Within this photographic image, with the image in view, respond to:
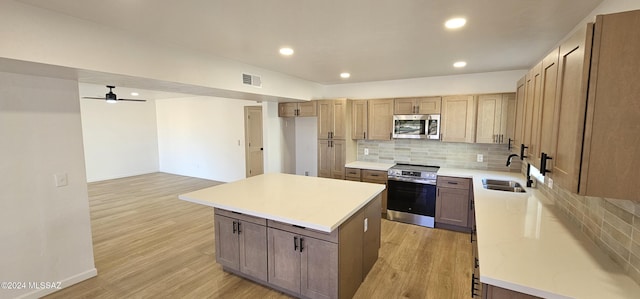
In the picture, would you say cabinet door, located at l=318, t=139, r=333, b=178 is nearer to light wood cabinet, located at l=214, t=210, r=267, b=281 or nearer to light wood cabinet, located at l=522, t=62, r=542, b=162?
Result: light wood cabinet, located at l=214, t=210, r=267, b=281

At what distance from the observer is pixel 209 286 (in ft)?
8.73

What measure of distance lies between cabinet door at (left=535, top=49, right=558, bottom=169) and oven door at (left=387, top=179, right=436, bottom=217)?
7.50 feet

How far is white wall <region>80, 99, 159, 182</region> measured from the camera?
23.1 ft

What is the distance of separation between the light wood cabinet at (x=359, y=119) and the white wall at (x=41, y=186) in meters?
3.76

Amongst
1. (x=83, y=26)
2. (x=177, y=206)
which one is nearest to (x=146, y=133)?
(x=177, y=206)

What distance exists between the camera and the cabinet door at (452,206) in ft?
12.6

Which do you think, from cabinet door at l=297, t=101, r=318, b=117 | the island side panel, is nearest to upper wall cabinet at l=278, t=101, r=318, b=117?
cabinet door at l=297, t=101, r=318, b=117

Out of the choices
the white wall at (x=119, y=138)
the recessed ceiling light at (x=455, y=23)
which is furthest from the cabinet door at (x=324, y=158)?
the white wall at (x=119, y=138)

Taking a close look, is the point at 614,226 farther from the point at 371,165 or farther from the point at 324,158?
the point at 324,158

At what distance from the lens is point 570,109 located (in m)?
1.26

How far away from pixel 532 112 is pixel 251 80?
3.08m

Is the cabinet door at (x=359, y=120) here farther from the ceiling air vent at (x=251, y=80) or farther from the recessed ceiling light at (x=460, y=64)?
the ceiling air vent at (x=251, y=80)

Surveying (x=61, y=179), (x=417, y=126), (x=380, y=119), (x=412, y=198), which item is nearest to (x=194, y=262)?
(x=61, y=179)

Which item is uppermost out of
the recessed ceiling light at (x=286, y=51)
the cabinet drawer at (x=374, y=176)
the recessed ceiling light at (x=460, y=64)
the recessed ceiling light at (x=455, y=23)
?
the recessed ceiling light at (x=460, y=64)
